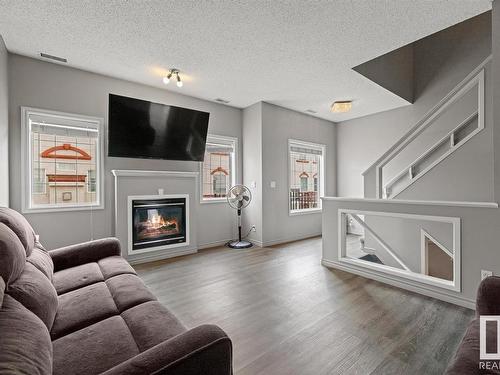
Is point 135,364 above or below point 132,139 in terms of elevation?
below

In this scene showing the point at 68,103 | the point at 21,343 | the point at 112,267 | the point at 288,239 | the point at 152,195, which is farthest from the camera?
the point at 288,239

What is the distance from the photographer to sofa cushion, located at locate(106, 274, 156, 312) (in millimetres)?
1514

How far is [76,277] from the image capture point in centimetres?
189

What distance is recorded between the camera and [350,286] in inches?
111

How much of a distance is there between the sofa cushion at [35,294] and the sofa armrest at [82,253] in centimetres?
86

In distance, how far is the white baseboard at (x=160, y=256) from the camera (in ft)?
12.3

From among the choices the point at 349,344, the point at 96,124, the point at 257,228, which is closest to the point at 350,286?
the point at 349,344

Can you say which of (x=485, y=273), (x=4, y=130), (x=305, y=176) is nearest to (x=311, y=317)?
(x=485, y=273)

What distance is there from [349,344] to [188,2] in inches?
119

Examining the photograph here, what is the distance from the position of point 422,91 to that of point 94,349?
6013 mm

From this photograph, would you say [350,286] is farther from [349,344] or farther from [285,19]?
[285,19]

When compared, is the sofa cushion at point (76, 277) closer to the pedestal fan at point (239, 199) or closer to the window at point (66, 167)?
the window at point (66, 167)

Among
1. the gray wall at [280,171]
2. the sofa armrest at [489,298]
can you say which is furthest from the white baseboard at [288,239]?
the sofa armrest at [489,298]

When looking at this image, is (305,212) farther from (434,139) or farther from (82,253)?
(82,253)
